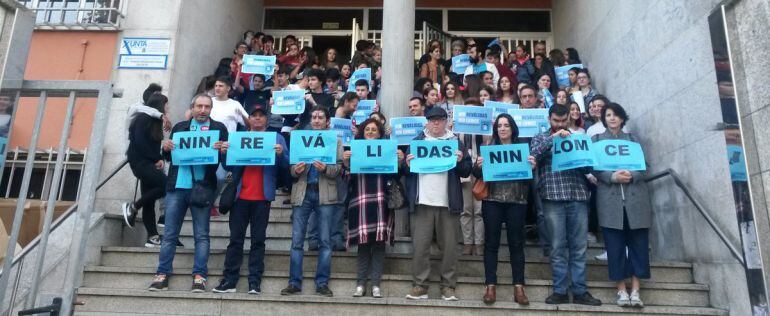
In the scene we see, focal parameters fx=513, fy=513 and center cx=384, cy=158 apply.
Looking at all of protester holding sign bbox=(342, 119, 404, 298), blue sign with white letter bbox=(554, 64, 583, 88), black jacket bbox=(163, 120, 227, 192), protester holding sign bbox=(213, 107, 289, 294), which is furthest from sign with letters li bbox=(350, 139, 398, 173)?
blue sign with white letter bbox=(554, 64, 583, 88)

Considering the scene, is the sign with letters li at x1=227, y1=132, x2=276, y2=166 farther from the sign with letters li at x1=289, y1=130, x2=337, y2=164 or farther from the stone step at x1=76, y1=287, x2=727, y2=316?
the stone step at x1=76, y1=287, x2=727, y2=316

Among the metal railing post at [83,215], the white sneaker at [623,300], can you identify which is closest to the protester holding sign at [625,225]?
the white sneaker at [623,300]

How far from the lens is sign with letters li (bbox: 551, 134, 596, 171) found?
4.98m

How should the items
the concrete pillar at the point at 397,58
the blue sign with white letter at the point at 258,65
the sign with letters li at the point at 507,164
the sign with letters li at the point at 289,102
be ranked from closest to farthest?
the sign with letters li at the point at 507,164 → the sign with letters li at the point at 289,102 → the concrete pillar at the point at 397,58 → the blue sign with white letter at the point at 258,65

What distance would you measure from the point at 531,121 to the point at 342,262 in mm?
2744

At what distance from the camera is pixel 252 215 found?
5.29 metres

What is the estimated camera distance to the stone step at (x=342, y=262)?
5.66 meters

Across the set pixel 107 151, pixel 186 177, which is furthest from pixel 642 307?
pixel 107 151

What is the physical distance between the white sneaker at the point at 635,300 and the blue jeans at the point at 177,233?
167 inches

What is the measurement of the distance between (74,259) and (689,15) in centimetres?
625

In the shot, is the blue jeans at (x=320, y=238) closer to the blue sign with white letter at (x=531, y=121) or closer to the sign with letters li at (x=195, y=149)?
the sign with letters li at (x=195, y=149)

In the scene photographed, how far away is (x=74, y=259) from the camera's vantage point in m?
2.66

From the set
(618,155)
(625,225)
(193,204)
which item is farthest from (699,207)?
(193,204)

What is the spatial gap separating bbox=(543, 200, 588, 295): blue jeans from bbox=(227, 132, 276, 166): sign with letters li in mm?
2853
